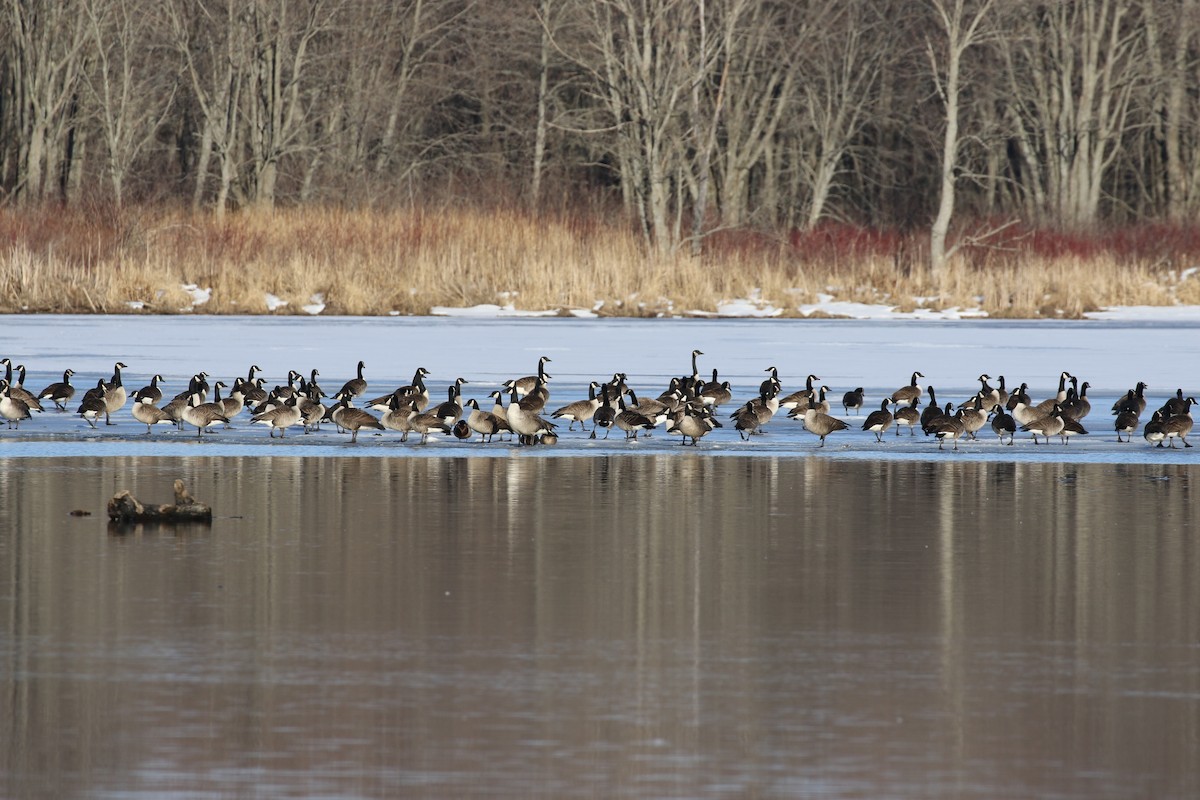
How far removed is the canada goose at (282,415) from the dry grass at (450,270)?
47.1 feet

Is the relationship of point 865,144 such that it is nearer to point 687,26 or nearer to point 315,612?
point 687,26

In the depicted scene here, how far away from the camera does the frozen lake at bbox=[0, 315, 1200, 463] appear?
1445cm

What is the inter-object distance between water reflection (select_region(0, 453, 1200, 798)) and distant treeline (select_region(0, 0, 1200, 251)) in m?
27.1

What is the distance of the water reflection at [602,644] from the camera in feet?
17.7

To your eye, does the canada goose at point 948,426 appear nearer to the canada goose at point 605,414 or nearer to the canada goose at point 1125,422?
the canada goose at point 1125,422

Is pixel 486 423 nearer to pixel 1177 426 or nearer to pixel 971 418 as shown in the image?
pixel 971 418

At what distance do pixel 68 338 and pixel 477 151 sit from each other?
25.7 m

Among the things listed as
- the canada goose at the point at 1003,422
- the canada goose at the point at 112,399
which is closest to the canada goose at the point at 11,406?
the canada goose at the point at 112,399

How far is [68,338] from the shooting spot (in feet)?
77.2

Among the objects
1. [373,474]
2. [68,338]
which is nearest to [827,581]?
[373,474]

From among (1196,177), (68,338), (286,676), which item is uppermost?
(1196,177)

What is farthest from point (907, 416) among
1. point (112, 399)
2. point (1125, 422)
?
point (112, 399)

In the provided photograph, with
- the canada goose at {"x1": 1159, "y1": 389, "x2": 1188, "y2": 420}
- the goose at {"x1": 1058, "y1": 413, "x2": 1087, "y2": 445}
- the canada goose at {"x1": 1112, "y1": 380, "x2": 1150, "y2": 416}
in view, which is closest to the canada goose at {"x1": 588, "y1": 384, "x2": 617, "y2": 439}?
the goose at {"x1": 1058, "y1": 413, "x2": 1087, "y2": 445}

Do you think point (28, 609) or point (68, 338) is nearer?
point (28, 609)
